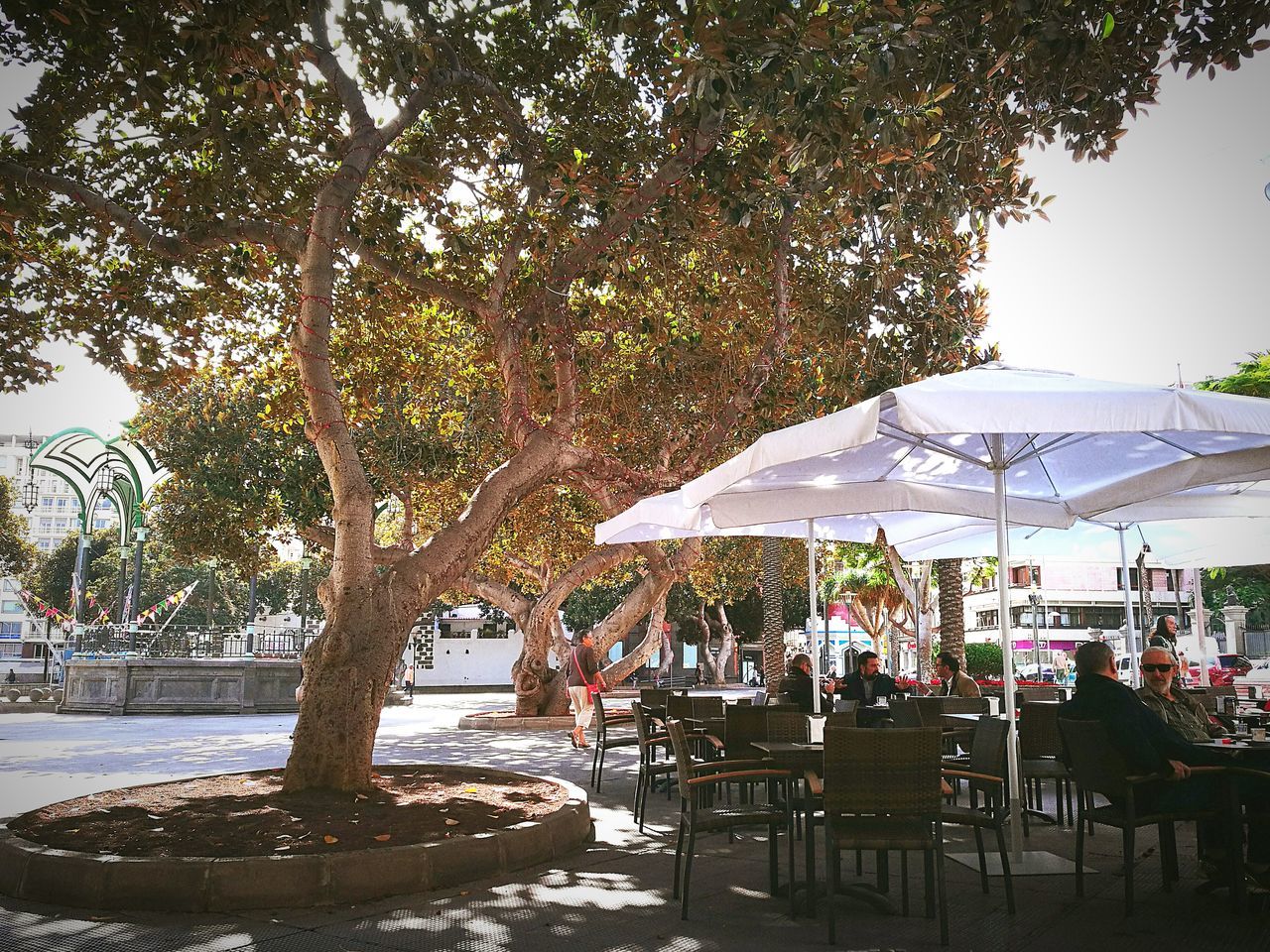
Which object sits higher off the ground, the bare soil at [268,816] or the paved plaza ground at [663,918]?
the bare soil at [268,816]

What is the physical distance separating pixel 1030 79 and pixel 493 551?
16.0m

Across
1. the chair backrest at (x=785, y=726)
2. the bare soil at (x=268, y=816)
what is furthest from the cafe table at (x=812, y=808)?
the bare soil at (x=268, y=816)

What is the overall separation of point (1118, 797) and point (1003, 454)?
263 cm

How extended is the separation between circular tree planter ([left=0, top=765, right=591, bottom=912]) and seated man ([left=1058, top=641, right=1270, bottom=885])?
3.79 meters

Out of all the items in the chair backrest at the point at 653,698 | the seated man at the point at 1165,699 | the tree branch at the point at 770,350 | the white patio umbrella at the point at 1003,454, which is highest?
the tree branch at the point at 770,350

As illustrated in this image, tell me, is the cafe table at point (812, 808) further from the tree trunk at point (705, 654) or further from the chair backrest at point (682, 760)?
the tree trunk at point (705, 654)

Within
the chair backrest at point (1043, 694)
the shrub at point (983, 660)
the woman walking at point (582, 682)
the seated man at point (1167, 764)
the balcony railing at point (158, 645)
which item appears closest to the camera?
the seated man at point (1167, 764)

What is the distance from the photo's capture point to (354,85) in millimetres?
8312

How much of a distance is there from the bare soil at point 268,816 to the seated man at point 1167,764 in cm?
384

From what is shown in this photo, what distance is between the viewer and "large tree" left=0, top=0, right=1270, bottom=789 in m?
6.61

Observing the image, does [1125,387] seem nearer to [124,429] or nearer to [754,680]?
[124,429]

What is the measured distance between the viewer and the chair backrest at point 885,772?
15.0 feet

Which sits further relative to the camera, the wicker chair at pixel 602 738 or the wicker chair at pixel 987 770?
the wicker chair at pixel 602 738

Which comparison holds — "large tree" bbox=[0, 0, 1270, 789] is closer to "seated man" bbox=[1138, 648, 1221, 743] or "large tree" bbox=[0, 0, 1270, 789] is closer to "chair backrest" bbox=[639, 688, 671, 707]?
"chair backrest" bbox=[639, 688, 671, 707]
